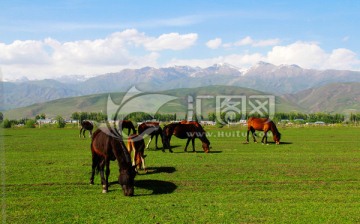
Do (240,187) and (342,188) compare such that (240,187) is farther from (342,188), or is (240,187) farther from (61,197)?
(61,197)

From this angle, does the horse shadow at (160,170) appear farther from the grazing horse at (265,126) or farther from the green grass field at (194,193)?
the grazing horse at (265,126)

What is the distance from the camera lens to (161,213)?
10.4 m

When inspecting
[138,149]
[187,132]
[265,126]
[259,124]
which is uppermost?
[259,124]

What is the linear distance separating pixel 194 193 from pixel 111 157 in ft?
11.5

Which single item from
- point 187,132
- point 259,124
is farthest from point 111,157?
point 259,124

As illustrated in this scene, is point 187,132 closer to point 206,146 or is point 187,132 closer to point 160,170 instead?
point 206,146

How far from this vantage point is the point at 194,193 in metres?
13.0

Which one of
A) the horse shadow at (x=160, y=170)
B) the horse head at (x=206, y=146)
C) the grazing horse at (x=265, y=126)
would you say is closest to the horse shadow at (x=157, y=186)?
the horse shadow at (x=160, y=170)

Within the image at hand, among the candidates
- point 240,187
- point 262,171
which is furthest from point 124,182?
point 262,171

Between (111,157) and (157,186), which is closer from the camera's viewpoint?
(111,157)

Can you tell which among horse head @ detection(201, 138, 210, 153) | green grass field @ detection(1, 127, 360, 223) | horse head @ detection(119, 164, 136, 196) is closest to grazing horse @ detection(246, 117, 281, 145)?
horse head @ detection(201, 138, 210, 153)

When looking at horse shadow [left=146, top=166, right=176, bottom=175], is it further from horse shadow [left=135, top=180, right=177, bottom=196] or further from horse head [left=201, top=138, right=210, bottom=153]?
horse head [left=201, top=138, right=210, bottom=153]

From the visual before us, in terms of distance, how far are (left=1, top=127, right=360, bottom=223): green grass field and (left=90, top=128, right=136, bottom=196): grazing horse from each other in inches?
18.7

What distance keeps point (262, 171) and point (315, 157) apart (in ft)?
23.0
